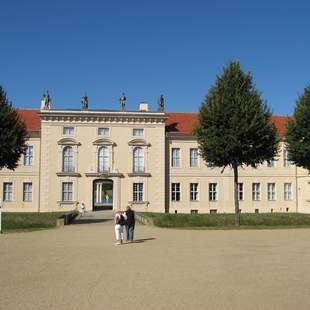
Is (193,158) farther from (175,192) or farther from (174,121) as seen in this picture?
(174,121)

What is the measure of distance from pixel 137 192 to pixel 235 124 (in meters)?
20.8

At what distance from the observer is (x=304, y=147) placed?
30797mm

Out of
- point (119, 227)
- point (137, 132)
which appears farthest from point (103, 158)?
point (119, 227)

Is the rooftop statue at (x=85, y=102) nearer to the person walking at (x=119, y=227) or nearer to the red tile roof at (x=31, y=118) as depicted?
the red tile roof at (x=31, y=118)

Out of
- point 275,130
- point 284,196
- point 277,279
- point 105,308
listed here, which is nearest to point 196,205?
point 284,196

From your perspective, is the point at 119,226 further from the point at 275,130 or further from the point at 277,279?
the point at 275,130

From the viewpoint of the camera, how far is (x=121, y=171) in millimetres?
46156

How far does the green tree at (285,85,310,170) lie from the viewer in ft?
101

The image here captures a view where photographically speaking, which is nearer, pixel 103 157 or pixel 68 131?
pixel 68 131

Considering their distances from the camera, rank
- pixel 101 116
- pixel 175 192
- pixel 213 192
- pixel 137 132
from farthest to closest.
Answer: pixel 213 192, pixel 175 192, pixel 137 132, pixel 101 116

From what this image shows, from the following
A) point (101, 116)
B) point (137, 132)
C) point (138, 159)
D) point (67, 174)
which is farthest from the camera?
point (137, 132)

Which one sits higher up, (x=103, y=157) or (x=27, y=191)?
(x=103, y=157)

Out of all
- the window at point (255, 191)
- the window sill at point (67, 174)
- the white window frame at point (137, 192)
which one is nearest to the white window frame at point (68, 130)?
the window sill at point (67, 174)

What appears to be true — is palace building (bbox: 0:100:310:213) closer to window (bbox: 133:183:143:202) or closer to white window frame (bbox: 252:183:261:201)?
window (bbox: 133:183:143:202)
